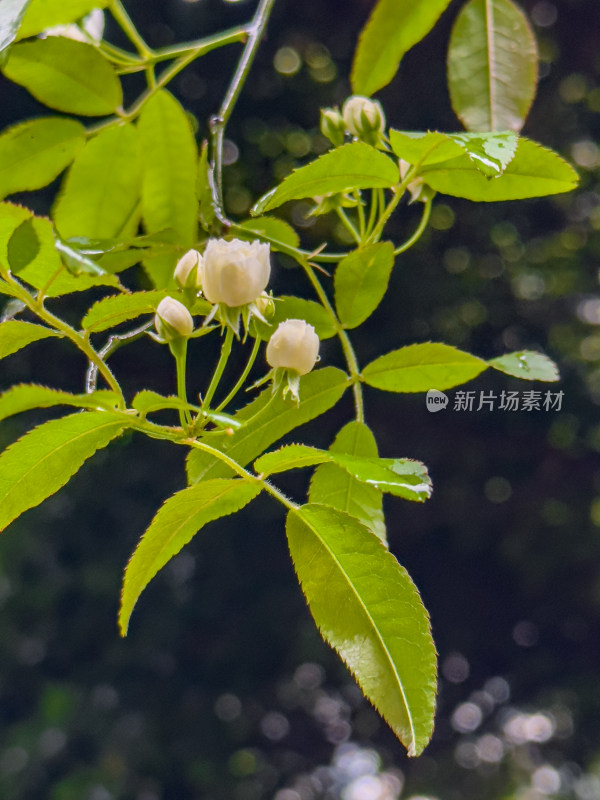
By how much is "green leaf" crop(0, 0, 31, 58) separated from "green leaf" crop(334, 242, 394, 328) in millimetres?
126

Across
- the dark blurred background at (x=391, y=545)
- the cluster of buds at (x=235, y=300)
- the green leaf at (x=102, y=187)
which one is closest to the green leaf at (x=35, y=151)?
the green leaf at (x=102, y=187)

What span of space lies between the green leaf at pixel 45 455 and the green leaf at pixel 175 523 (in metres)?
0.03

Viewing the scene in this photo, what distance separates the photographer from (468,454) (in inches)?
101

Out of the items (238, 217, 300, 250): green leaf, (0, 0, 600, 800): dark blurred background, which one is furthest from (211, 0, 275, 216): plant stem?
(0, 0, 600, 800): dark blurred background

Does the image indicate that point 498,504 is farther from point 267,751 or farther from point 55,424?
point 55,424

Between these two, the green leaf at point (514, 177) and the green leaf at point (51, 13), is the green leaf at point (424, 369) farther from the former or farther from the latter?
the green leaf at point (51, 13)

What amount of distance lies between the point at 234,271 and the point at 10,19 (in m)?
0.10

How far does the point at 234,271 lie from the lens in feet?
0.79

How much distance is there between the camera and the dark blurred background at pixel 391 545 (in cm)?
229

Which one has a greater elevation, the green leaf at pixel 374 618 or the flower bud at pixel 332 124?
the flower bud at pixel 332 124

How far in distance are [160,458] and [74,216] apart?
220cm

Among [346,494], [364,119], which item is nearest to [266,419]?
[346,494]

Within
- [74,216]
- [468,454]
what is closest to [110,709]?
[468,454]

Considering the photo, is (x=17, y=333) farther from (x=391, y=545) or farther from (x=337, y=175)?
Result: (x=391, y=545)
